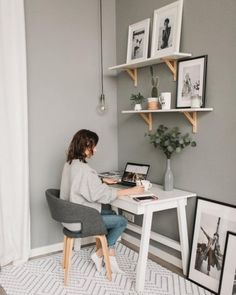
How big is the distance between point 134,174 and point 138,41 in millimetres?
1216

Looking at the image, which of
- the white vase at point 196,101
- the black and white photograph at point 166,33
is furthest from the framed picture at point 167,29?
the white vase at point 196,101

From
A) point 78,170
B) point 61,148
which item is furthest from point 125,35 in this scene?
point 78,170

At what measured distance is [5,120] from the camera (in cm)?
281

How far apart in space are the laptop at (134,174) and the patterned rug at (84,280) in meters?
0.70

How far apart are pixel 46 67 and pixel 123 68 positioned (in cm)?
73

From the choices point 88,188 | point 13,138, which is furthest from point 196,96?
point 13,138

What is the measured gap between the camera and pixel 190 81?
2613mm

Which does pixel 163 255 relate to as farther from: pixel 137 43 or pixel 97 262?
pixel 137 43

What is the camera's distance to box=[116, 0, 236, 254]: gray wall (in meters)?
2.35

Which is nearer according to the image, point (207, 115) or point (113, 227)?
point (207, 115)

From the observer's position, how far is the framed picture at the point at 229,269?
223 centimetres

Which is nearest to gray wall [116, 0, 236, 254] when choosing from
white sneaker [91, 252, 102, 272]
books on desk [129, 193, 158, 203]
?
books on desk [129, 193, 158, 203]

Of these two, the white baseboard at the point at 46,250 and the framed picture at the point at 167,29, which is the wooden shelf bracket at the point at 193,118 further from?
the white baseboard at the point at 46,250

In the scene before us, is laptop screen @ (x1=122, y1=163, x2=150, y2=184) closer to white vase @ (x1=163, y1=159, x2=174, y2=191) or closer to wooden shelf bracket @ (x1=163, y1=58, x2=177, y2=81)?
white vase @ (x1=163, y1=159, x2=174, y2=191)
